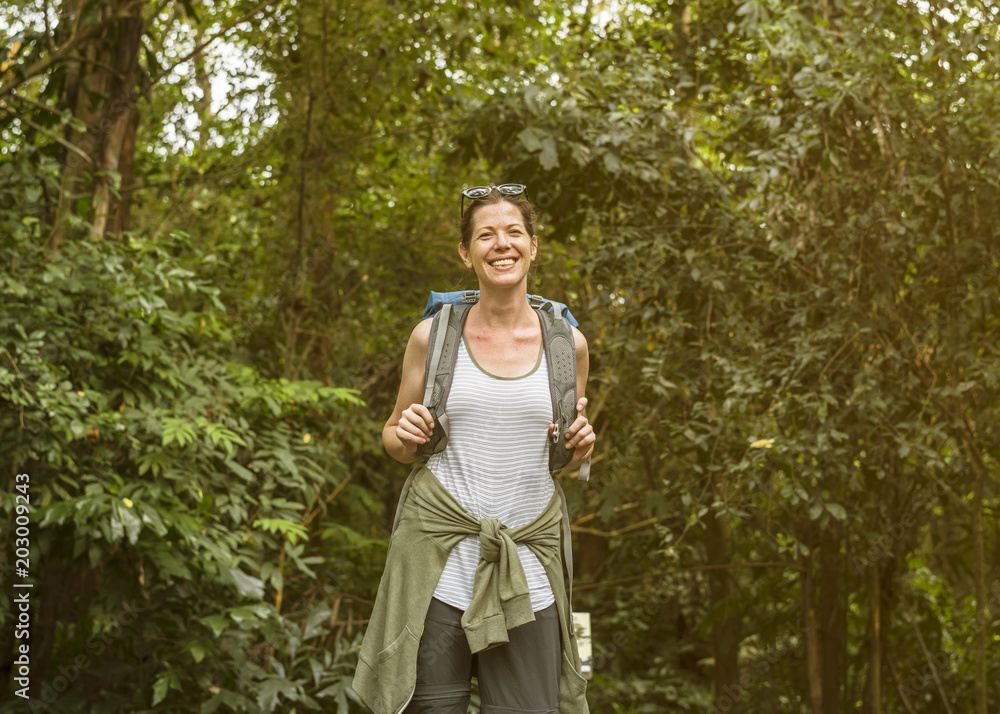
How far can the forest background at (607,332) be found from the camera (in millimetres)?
3592

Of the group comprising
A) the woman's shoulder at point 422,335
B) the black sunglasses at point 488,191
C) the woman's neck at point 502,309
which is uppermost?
the black sunglasses at point 488,191

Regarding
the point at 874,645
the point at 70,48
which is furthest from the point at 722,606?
the point at 70,48

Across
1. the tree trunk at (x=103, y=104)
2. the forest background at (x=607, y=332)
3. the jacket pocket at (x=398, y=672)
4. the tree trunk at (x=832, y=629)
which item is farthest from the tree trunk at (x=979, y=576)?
the tree trunk at (x=103, y=104)

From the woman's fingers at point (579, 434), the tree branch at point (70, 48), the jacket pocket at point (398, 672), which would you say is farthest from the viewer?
the tree branch at point (70, 48)

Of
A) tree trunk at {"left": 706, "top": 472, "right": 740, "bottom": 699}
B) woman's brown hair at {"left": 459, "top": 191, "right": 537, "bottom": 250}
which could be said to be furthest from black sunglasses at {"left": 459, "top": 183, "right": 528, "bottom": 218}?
tree trunk at {"left": 706, "top": 472, "right": 740, "bottom": 699}

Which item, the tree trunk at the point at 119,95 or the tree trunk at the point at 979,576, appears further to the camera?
the tree trunk at the point at 119,95

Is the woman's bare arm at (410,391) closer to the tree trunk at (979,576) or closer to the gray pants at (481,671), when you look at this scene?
the gray pants at (481,671)

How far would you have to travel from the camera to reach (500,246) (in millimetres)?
1908

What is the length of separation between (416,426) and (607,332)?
258cm

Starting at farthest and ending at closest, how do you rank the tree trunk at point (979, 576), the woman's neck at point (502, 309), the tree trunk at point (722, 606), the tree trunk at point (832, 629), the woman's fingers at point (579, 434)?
the tree trunk at point (722, 606) → the tree trunk at point (832, 629) → the tree trunk at point (979, 576) → the woman's neck at point (502, 309) → the woman's fingers at point (579, 434)

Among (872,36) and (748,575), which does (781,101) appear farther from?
(748,575)

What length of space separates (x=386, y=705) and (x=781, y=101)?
3.20 metres

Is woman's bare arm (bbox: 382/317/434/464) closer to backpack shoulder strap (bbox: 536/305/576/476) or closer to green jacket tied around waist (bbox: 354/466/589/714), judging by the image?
green jacket tied around waist (bbox: 354/466/589/714)

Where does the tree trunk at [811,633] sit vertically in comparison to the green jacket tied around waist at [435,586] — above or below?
below
